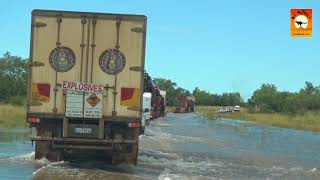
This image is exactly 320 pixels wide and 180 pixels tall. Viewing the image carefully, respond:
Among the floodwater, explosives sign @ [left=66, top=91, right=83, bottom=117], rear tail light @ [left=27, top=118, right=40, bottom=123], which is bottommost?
the floodwater

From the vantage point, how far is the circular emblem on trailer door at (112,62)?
1714 centimetres

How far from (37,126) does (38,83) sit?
4.05ft

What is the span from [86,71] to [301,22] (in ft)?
18.7

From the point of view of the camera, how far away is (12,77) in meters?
95.4

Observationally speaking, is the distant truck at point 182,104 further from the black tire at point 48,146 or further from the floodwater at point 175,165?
the black tire at point 48,146

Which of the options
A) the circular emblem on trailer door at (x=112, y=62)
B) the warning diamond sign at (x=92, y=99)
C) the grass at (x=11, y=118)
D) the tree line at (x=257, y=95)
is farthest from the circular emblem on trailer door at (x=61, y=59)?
the tree line at (x=257, y=95)

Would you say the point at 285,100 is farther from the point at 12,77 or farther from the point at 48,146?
the point at 48,146

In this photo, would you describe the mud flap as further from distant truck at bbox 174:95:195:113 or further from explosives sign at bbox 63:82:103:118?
distant truck at bbox 174:95:195:113

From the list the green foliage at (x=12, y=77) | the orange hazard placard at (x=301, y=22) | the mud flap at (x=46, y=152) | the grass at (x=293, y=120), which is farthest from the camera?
the green foliage at (x=12, y=77)

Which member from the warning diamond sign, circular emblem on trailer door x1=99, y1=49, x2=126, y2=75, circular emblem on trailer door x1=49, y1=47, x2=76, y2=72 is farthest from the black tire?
circular emblem on trailer door x1=99, y1=49, x2=126, y2=75

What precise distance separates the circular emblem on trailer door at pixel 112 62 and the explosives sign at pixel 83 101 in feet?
1.84

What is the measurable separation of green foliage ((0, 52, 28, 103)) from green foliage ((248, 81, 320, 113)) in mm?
45336

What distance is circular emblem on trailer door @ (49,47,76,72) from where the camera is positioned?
1709cm

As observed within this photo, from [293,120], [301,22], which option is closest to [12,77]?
[293,120]
